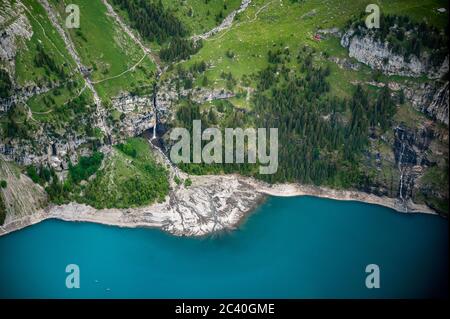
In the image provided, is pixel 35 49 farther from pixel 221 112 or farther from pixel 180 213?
pixel 180 213

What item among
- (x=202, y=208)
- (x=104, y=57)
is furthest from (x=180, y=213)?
(x=104, y=57)

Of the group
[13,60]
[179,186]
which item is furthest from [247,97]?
[13,60]

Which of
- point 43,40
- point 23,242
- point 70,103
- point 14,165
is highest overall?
point 43,40

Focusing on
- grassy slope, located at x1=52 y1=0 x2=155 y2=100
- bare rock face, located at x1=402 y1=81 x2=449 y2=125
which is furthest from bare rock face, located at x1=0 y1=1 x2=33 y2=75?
bare rock face, located at x1=402 y1=81 x2=449 y2=125

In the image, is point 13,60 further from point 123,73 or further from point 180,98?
point 180,98

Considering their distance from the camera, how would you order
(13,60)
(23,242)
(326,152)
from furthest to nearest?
1. (326,152)
2. (13,60)
3. (23,242)

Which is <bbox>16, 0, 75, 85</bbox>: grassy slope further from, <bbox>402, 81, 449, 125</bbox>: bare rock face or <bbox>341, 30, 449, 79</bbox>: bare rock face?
<bbox>402, 81, 449, 125</bbox>: bare rock face

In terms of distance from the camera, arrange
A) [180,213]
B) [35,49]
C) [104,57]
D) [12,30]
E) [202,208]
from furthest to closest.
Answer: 1. [104,57]
2. [35,49]
3. [202,208]
4. [12,30]
5. [180,213]
